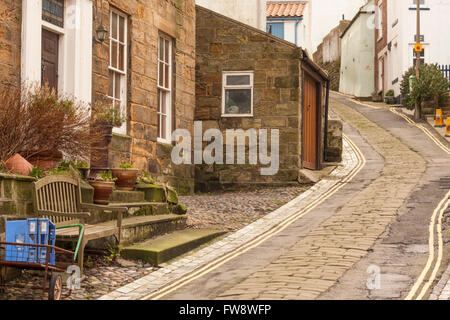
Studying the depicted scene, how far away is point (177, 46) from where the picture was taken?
16766 millimetres

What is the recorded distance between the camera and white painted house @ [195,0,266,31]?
86.0 feet

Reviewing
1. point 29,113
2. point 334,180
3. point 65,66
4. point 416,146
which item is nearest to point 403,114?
point 416,146

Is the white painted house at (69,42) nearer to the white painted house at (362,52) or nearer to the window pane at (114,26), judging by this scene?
the window pane at (114,26)

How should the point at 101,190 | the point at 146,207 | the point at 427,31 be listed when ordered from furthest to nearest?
the point at 427,31 → the point at 146,207 → the point at 101,190

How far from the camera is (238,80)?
751 inches

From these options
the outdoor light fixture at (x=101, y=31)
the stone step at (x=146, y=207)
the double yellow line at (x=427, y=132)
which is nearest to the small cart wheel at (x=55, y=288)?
the stone step at (x=146, y=207)

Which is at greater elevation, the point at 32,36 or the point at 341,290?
the point at 32,36

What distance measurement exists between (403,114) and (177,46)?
1803cm

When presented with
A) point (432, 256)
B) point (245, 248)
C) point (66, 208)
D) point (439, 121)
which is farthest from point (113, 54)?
point (439, 121)

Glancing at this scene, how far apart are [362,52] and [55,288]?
40.6m

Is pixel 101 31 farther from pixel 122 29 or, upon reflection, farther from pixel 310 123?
pixel 310 123

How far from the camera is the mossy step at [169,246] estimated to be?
9312 mm
